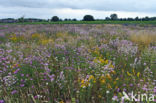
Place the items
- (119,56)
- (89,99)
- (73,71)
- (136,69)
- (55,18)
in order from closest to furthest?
1. (89,99)
2. (73,71)
3. (136,69)
4. (119,56)
5. (55,18)

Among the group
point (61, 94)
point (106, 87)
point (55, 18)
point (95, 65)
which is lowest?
point (61, 94)

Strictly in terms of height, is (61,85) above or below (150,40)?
below

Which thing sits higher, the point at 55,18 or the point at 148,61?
the point at 55,18

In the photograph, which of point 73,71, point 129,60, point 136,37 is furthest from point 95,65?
point 136,37

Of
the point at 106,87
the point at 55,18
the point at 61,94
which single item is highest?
the point at 55,18

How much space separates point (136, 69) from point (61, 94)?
6.47 feet

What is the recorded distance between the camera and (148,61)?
383 cm

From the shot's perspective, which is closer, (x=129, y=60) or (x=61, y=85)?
(x=61, y=85)

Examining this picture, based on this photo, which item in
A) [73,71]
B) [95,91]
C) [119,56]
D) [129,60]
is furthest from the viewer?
[119,56]

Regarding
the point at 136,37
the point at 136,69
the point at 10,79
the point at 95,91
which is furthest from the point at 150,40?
the point at 10,79

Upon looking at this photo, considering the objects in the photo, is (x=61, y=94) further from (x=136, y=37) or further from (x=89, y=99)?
(x=136, y=37)

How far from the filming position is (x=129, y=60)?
13.7ft

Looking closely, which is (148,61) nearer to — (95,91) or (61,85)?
(95,91)

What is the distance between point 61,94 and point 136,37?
5.47 m
